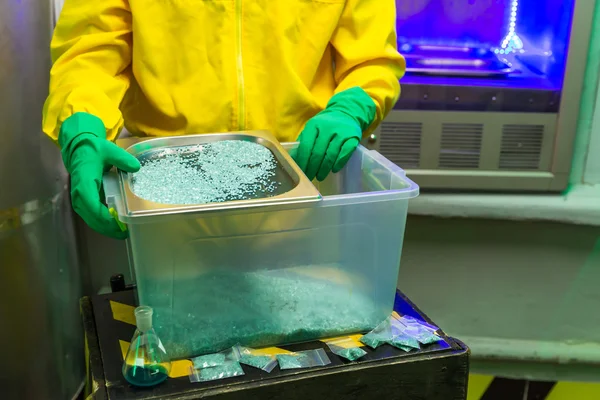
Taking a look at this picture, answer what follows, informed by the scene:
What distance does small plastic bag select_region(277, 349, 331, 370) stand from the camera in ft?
2.64

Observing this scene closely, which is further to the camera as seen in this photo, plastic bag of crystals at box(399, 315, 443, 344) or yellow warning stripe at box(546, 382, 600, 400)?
yellow warning stripe at box(546, 382, 600, 400)

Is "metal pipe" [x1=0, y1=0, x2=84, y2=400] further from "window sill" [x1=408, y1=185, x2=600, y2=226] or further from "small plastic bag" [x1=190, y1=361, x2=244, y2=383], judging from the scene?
"window sill" [x1=408, y1=185, x2=600, y2=226]

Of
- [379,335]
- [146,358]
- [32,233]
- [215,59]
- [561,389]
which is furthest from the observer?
[561,389]

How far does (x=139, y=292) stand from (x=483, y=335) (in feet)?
4.09

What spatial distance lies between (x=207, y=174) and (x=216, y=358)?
25 cm

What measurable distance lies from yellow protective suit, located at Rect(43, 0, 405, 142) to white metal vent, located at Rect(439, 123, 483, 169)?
543 mm

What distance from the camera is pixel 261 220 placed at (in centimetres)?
77

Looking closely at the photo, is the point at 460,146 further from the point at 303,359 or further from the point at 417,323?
the point at 303,359

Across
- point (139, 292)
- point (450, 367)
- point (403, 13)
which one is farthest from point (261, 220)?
point (403, 13)

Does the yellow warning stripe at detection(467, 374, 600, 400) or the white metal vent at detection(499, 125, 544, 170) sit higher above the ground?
the white metal vent at detection(499, 125, 544, 170)

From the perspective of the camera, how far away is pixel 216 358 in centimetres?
81

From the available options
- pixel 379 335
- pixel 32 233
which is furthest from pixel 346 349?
pixel 32 233

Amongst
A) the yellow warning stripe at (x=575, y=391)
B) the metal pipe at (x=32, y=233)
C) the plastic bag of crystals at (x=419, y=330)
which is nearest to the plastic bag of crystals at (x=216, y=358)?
the plastic bag of crystals at (x=419, y=330)

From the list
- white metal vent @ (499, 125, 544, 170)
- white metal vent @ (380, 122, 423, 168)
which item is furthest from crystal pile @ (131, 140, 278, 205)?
white metal vent @ (499, 125, 544, 170)
